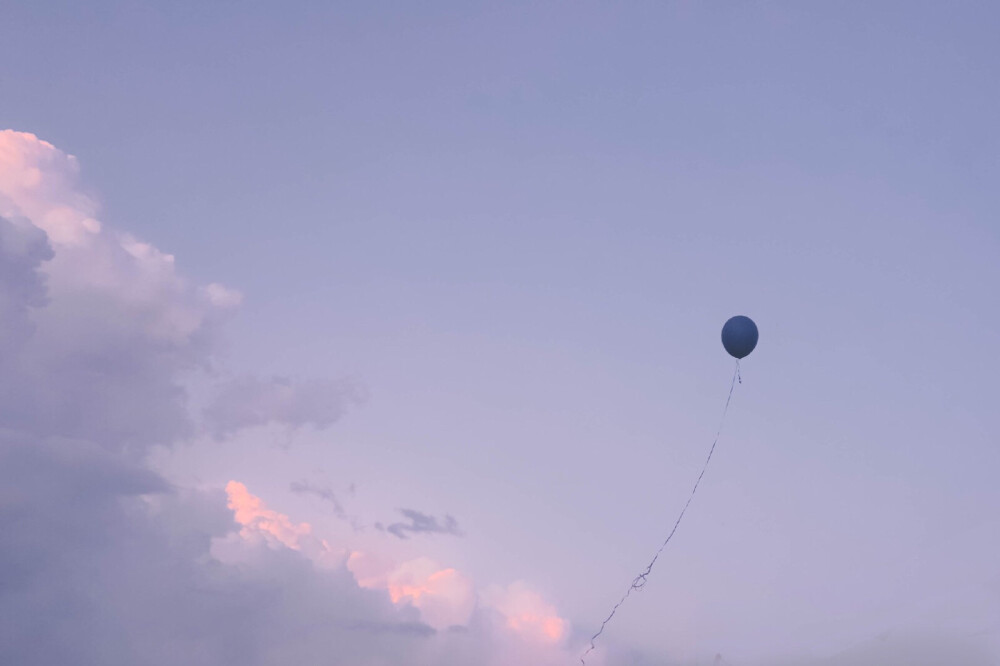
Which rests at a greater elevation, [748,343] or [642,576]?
[748,343]

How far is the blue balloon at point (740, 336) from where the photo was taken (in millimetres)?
80312

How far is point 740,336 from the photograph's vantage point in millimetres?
80250

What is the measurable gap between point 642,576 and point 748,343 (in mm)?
22646

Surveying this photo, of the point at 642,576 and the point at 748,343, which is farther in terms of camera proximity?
the point at 642,576

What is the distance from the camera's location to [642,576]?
8800cm

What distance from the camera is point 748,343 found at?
264ft

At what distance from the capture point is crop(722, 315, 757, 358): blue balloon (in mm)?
80312
